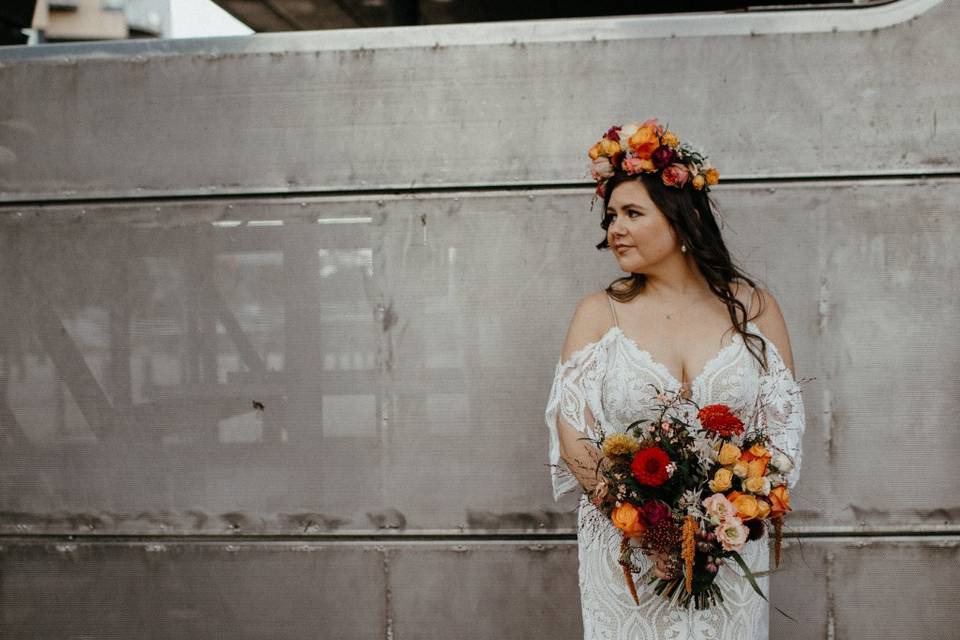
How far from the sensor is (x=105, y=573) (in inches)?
139

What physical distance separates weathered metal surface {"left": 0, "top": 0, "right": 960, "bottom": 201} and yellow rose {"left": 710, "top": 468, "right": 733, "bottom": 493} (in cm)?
171

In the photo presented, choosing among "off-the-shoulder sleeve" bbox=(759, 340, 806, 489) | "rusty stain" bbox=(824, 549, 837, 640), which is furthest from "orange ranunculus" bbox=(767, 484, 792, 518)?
"rusty stain" bbox=(824, 549, 837, 640)

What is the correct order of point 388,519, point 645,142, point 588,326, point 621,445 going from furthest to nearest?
1. point 388,519
2. point 588,326
3. point 645,142
4. point 621,445

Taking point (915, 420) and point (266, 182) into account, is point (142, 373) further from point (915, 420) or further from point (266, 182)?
point (915, 420)

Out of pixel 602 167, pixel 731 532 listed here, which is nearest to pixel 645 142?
pixel 602 167

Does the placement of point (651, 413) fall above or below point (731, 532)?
above

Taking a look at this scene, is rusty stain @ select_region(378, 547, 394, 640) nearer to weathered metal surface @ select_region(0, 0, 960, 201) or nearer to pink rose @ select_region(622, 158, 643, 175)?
weathered metal surface @ select_region(0, 0, 960, 201)

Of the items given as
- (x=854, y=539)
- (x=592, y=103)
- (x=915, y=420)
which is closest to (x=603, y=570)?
(x=854, y=539)

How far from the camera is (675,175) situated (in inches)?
90.2

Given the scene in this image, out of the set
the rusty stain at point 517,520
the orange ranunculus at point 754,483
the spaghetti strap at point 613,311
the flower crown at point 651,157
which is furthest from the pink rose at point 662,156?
the rusty stain at point 517,520

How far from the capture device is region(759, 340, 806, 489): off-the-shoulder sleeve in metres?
2.33

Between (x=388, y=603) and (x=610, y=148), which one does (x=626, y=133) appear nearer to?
(x=610, y=148)

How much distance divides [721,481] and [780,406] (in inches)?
19.8

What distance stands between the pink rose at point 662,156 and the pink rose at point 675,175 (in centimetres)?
2
